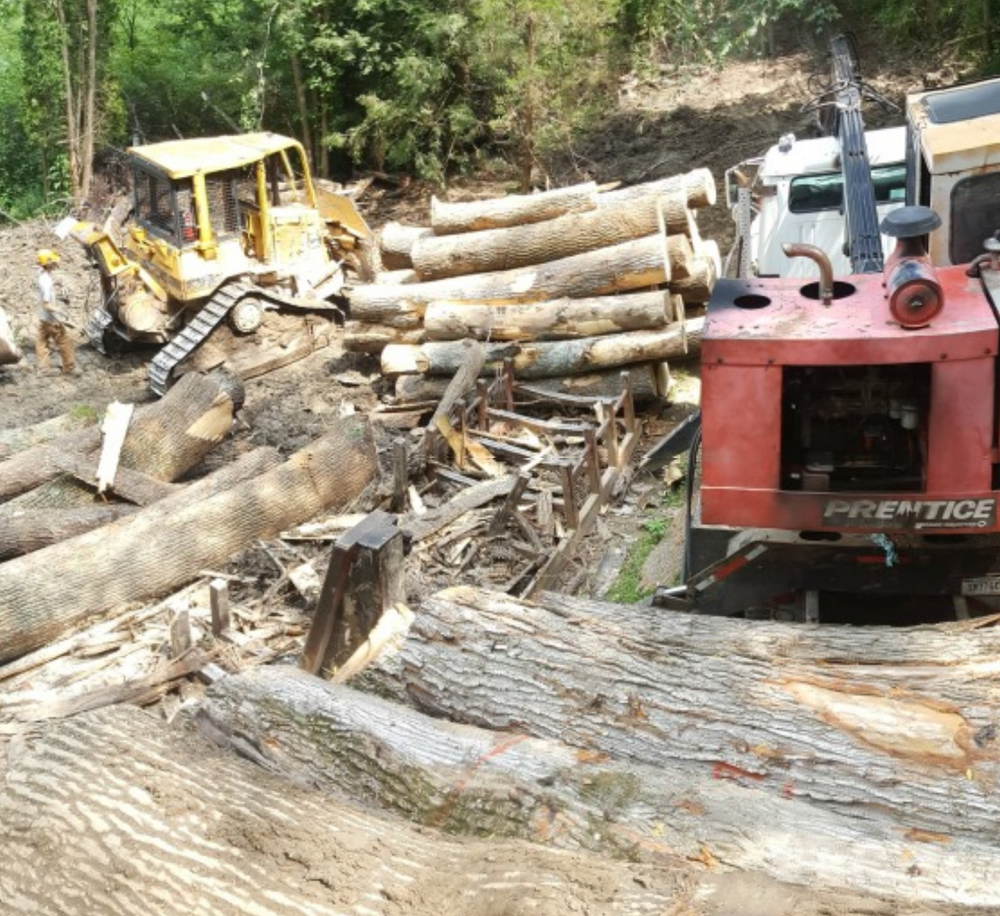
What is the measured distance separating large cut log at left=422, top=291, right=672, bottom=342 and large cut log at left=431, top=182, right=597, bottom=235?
1.18 meters

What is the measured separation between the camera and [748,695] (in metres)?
4.91

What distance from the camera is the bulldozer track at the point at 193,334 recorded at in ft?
44.2

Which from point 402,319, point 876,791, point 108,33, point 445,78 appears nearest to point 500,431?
point 402,319

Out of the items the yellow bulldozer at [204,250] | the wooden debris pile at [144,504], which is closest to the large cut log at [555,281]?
the yellow bulldozer at [204,250]

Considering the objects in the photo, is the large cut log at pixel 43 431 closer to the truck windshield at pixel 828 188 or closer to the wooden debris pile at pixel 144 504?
the wooden debris pile at pixel 144 504

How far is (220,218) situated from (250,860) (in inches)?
441

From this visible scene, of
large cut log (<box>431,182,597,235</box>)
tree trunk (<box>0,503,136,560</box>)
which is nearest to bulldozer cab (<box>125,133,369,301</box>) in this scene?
large cut log (<box>431,182,597,235</box>)

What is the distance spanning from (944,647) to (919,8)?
16.9 m

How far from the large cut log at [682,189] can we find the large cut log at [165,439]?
14.2 ft

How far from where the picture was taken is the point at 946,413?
5.45 metres

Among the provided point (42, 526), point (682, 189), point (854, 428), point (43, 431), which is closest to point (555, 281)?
point (682, 189)

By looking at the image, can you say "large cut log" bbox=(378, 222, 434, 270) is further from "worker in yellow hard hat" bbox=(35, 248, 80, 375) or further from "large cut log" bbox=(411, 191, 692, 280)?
"worker in yellow hard hat" bbox=(35, 248, 80, 375)

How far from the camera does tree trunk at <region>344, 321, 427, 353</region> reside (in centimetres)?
1300

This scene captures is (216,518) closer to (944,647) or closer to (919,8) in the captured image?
(944,647)
